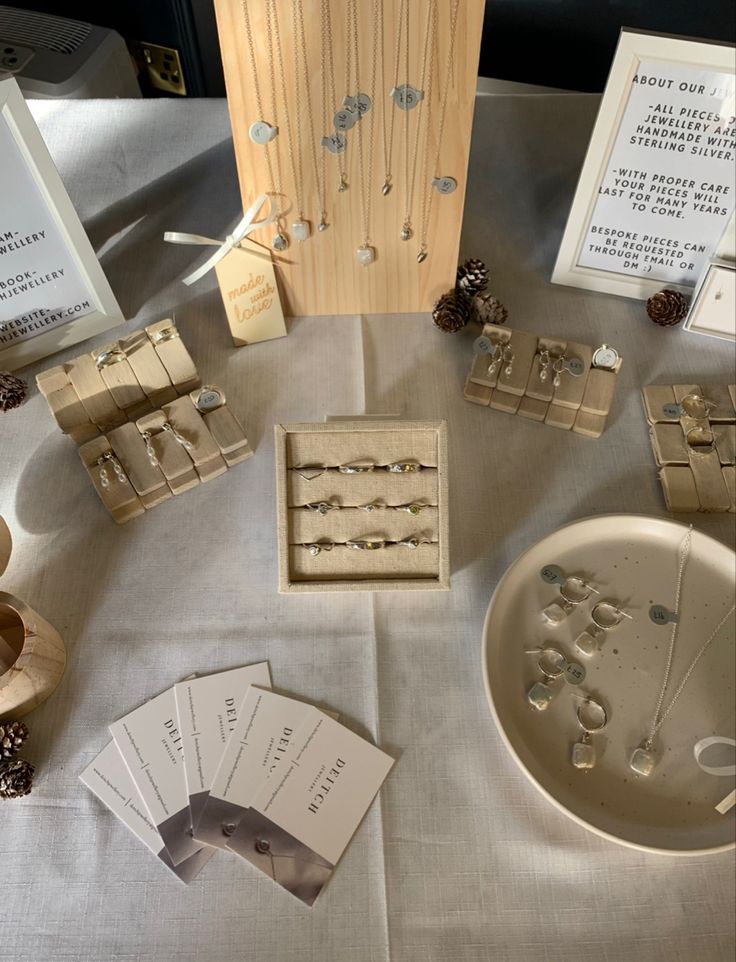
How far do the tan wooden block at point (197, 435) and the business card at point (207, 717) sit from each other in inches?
9.9

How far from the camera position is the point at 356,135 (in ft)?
2.86

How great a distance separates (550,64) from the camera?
1488 mm

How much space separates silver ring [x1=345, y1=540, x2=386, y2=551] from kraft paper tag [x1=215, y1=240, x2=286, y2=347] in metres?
0.36

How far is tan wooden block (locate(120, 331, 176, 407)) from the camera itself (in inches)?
37.9

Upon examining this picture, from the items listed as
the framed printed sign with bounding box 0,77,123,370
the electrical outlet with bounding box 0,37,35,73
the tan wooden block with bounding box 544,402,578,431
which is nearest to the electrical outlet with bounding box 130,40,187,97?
the electrical outlet with bounding box 0,37,35,73

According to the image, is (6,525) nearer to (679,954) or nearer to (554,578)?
(554,578)

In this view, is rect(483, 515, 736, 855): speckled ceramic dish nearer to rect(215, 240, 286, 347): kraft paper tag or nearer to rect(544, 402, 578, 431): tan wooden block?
rect(544, 402, 578, 431): tan wooden block

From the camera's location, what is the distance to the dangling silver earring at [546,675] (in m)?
0.82

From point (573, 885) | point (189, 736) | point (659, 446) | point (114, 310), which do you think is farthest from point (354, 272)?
point (573, 885)

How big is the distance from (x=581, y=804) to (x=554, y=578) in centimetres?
23

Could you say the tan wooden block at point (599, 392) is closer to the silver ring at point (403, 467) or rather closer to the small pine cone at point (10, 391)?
the silver ring at point (403, 467)

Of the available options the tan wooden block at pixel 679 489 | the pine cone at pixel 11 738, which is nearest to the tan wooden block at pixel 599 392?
the tan wooden block at pixel 679 489

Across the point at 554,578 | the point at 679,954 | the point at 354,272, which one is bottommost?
the point at 679,954

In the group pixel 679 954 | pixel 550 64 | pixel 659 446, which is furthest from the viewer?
pixel 550 64
